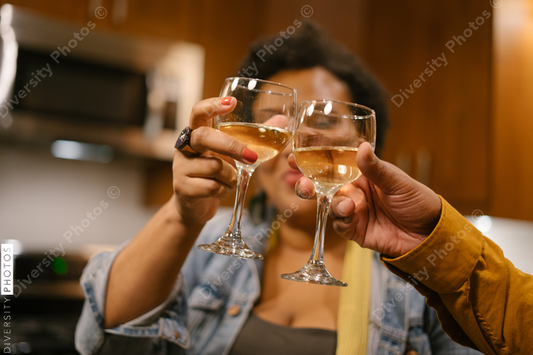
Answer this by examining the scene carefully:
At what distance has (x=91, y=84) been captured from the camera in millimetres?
1862

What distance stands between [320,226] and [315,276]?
0.27 feet

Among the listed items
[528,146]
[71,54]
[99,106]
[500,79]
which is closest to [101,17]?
[71,54]

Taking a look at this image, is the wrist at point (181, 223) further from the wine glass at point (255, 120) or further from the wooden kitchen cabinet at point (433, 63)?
the wooden kitchen cabinet at point (433, 63)

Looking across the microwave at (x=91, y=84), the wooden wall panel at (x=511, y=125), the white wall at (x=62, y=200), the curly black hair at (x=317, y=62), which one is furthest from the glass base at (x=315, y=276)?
the white wall at (x=62, y=200)

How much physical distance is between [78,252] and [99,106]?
0.73 metres

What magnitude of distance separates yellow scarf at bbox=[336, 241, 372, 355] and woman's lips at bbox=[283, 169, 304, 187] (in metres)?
0.23

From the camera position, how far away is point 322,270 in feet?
2.14

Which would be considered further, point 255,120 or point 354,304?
point 354,304

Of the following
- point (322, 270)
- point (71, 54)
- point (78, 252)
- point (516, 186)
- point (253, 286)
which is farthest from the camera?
point (78, 252)

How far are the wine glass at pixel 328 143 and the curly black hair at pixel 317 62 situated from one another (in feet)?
2.08

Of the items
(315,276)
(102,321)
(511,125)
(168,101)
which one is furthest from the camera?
(168,101)

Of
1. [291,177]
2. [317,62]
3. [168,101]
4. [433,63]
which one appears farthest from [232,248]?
[433,63]

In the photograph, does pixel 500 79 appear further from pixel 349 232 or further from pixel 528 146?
pixel 349 232

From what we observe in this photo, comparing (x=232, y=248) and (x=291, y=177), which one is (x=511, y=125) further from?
(x=232, y=248)
